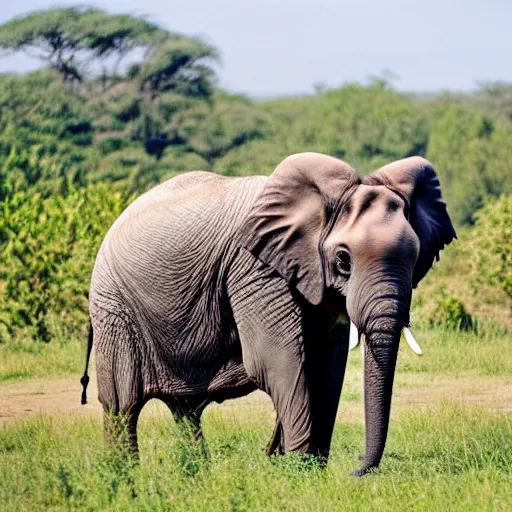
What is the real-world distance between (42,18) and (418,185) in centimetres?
3149

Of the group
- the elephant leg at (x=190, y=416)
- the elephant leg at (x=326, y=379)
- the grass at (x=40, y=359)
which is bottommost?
the grass at (x=40, y=359)

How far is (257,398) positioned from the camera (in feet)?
33.3

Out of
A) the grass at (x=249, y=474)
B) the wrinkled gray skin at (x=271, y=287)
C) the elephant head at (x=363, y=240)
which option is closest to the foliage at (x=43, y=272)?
the grass at (x=249, y=474)

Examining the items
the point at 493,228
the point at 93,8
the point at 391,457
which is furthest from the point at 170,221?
the point at 93,8

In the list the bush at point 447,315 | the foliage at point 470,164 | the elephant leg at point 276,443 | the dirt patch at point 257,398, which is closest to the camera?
the elephant leg at point 276,443

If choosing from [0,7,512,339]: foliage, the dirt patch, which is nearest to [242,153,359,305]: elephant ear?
the dirt patch

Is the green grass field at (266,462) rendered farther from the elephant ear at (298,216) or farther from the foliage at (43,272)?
the foliage at (43,272)

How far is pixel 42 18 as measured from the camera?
121ft

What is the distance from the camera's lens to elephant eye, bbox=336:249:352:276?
6191mm

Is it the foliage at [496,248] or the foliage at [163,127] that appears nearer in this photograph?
the foliage at [496,248]

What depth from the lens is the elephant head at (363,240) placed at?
600 centimetres

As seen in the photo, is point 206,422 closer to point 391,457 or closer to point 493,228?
point 391,457

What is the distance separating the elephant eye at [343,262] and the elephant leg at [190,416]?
1.32 meters

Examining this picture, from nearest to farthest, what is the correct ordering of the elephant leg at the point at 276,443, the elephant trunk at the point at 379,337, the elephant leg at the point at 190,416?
the elephant trunk at the point at 379,337, the elephant leg at the point at 276,443, the elephant leg at the point at 190,416
